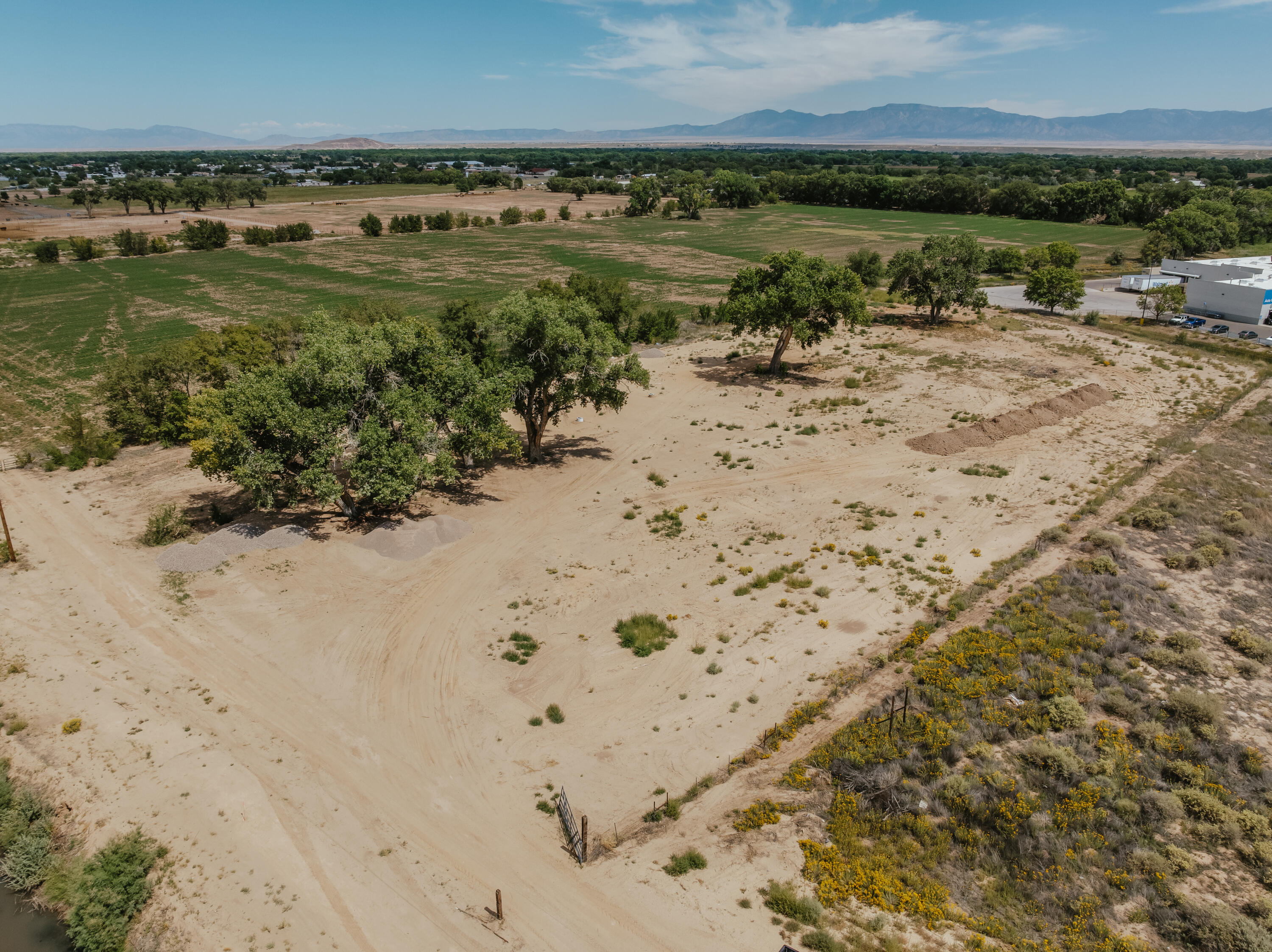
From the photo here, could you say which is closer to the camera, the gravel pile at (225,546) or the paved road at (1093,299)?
the gravel pile at (225,546)

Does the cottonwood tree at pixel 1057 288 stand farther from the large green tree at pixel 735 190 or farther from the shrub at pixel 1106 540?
the large green tree at pixel 735 190

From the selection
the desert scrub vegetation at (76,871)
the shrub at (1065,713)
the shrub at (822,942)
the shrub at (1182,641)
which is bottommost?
the desert scrub vegetation at (76,871)

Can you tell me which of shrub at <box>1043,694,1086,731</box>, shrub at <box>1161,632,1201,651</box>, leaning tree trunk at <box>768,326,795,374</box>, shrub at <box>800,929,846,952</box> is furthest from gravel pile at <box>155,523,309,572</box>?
leaning tree trunk at <box>768,326,795,374</box>

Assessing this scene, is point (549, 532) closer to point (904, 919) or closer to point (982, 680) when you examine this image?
point (982, 680)

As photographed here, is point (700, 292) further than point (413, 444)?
Yes

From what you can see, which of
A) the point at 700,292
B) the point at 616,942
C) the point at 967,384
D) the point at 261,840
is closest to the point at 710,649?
the point at 616,942

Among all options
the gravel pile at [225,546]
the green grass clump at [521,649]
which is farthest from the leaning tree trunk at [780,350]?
the gravel pile at [225,546]

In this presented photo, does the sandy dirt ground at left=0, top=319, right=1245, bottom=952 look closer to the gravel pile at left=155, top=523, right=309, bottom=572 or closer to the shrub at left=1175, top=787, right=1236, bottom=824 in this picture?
the gravel pile at left=155, top=523, right=309, bottom=572

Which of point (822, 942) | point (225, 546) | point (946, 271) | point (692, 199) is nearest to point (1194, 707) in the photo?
point (822, 942)
